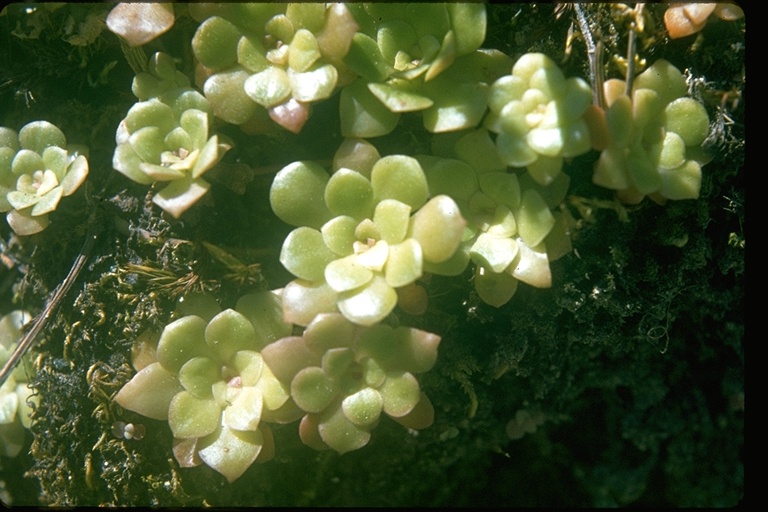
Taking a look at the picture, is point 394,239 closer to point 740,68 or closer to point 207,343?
point 207,343

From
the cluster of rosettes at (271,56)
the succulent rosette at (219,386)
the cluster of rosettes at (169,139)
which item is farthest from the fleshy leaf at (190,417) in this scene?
the cluster of rosettes at (271,56)

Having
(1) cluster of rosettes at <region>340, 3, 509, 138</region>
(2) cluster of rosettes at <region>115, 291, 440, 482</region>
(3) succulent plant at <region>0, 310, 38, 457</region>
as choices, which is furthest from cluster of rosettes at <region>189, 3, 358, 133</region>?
(3) succulent plant at <region>0, 310, 38, 457</region>

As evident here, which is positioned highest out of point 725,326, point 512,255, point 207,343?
point 512,255

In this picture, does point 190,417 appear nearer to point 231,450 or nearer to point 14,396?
point 231,450

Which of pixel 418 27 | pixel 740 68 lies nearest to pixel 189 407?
pixel 418 27

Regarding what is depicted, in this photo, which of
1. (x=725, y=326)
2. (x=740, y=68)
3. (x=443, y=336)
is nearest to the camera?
(x=740, y=68)

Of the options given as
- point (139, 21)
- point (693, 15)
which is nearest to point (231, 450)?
point (139, 21)

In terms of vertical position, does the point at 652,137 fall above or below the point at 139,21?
below
